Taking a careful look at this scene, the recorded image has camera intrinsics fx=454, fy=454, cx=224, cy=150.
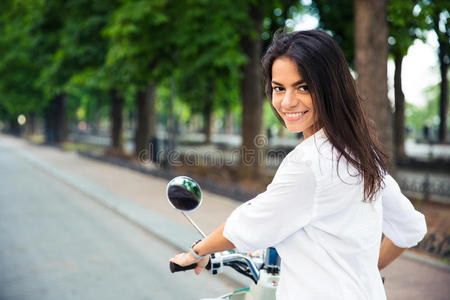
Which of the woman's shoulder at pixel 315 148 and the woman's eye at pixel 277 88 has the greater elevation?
the woman's eye at pixel 277 88

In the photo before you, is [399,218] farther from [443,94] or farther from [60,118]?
[60,118]

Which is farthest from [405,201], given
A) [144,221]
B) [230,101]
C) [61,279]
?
[230,101]

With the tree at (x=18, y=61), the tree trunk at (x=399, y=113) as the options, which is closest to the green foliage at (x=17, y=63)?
the tree at (x=18, y=61)

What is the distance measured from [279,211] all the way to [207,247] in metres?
0.29

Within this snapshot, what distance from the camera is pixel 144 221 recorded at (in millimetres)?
8055

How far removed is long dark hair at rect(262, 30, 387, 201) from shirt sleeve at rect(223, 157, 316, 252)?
6.3 inches

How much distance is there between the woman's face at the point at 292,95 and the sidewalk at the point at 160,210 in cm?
367

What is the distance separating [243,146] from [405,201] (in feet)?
34.2

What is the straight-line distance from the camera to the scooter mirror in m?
1.64

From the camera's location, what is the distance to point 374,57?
24.1 ft

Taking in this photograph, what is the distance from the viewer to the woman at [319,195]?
4.28ft

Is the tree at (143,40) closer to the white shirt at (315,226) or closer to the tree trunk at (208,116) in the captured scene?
the white shirt at (315,226)

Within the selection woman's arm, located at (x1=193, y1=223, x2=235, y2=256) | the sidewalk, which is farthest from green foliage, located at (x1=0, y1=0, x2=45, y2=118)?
woman's arm, located at (x1=193, y1=223, x2=235, y2=256)

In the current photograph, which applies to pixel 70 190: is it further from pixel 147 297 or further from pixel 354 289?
pixel 354 289
